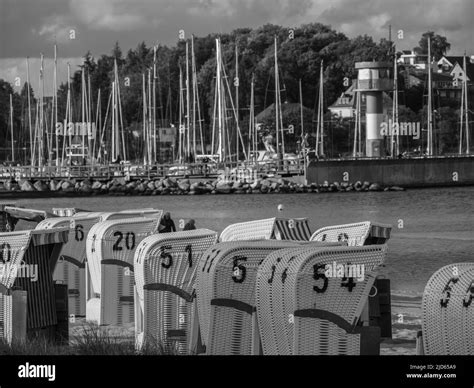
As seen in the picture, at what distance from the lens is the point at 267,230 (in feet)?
48.5

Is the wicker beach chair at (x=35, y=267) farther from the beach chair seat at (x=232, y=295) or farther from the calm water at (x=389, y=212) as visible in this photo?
the calm water at (x=389, y=212)

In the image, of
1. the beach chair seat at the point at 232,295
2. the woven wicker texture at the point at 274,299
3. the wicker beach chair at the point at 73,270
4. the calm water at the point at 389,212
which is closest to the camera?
the woven wicker texture at the point at 274,299

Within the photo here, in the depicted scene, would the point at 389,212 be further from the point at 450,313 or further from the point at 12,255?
the point at 450,313

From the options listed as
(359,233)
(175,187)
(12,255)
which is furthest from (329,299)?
(175,187)

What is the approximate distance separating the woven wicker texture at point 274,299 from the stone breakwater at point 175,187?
71.5 m

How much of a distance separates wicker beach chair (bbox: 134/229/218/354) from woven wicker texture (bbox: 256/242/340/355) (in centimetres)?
129

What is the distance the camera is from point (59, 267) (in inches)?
614

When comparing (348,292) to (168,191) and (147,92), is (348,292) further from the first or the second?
(147,92)

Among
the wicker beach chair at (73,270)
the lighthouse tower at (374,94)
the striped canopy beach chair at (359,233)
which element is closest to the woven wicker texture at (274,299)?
the striped canopy beach chair at (359,233)

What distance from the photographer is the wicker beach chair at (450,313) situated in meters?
8.34

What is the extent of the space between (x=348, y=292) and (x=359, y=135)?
281ft

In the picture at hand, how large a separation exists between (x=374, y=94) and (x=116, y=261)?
79150 millimetres

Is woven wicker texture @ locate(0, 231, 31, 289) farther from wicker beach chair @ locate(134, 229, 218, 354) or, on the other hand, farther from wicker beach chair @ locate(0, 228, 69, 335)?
wicker beach chair @ locate(134, 229, 218, 354)
